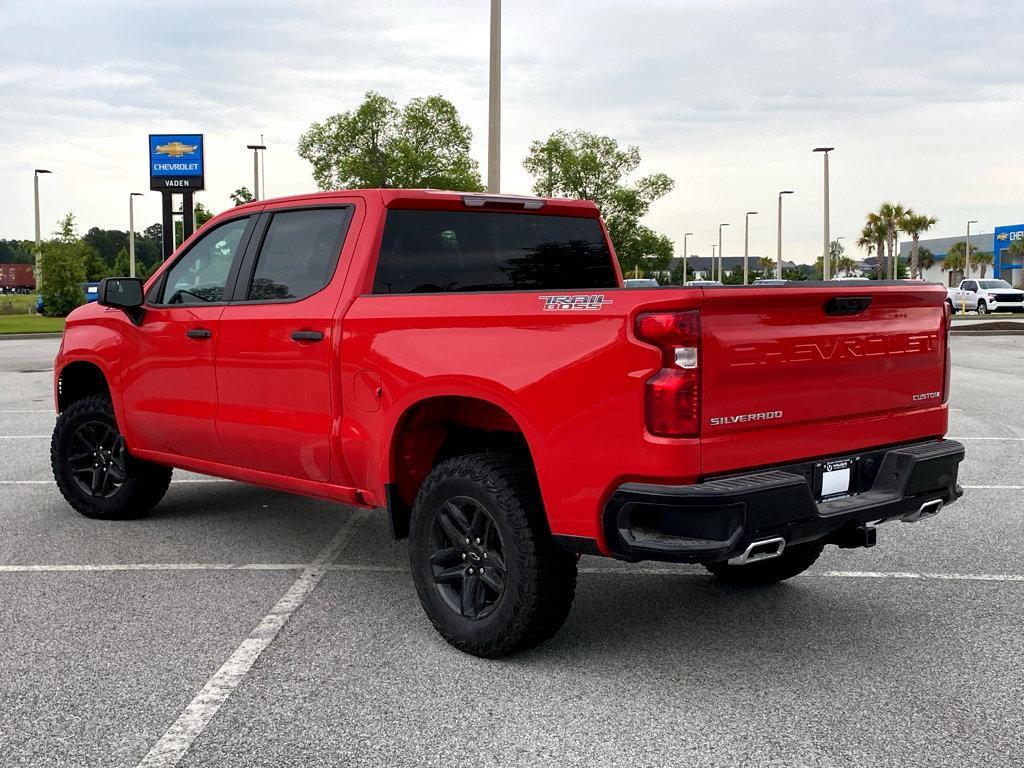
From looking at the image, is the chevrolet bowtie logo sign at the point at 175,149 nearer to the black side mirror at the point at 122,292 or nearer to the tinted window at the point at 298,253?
the black side mirror at the point at 122,292

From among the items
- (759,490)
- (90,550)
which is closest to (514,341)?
(759,490)

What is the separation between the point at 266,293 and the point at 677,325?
2572 millimetres

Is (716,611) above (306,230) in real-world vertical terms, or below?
below

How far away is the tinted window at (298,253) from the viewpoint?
5195 mm

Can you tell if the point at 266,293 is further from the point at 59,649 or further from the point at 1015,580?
the point at 1015,580

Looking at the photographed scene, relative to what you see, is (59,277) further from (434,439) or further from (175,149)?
(434,439)

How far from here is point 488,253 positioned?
17.8 feet

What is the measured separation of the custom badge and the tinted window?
4.88 ft

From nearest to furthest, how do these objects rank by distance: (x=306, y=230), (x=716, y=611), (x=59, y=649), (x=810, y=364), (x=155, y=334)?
1. (x=810, y=364)
2. (x=59, y=649)
3. (x=716, y=611)
4. (x=306, y=230)
5. (x=155, y=334)

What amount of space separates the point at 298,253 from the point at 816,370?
8.62 feet

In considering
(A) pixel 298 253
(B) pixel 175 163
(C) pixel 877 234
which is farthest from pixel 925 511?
(C) pixel 877 234

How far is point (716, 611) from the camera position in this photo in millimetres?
4973

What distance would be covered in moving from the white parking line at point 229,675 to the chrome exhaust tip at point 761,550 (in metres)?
1.86

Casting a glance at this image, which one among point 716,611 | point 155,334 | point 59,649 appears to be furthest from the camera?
point 155,334
